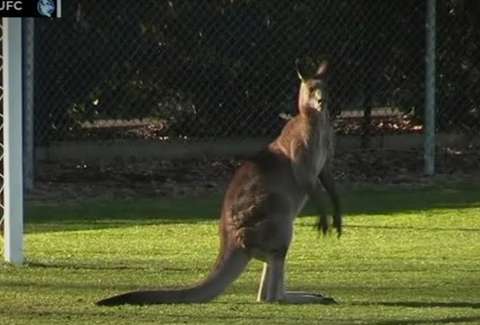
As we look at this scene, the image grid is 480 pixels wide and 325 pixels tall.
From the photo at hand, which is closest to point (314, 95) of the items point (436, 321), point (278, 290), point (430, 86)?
point (278, 290)

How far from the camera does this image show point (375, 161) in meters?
14.8

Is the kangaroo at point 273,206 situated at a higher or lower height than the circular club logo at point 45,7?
lower

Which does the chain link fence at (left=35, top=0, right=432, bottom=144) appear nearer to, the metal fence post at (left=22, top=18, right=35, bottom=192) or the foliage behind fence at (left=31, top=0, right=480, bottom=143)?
the foliage behind fence at (left=31, top=0, right=480, bottom=143)

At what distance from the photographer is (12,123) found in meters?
9.17

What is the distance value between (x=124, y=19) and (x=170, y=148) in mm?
1328

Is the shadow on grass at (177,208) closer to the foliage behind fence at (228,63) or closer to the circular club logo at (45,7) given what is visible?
the foliage behind fence at (228,63)

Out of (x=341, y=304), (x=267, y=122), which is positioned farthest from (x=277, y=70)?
(x=341, y=304)

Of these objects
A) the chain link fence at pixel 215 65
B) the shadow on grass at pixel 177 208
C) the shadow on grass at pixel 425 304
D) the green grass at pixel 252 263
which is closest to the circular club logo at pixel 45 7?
→ the green grass at pixel 252 263

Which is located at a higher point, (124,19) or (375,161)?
(124,19)

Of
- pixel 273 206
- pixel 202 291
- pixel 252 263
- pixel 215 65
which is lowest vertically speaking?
pixel 252 263

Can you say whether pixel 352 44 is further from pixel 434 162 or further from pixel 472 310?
pixel 472 310

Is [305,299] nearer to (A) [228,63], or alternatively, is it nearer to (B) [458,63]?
(A) [228,63]

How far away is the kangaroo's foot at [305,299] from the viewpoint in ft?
26.6

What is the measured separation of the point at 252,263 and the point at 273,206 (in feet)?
6.29
